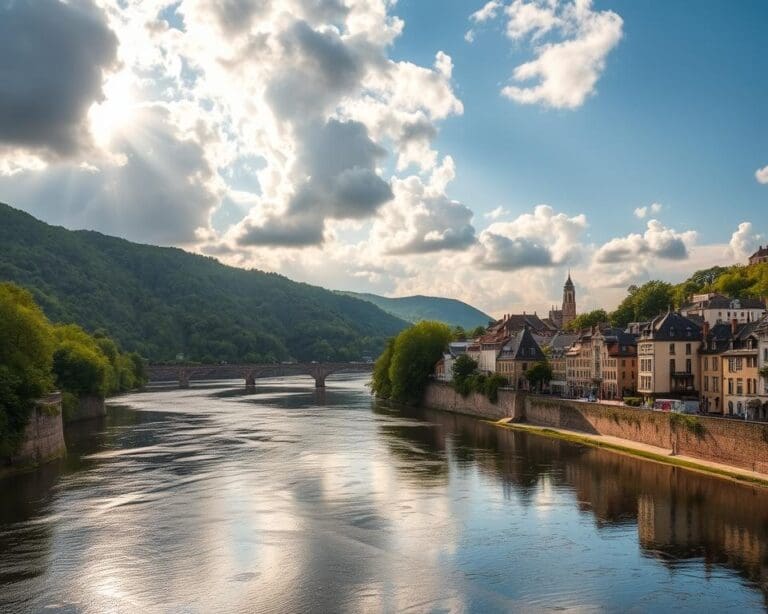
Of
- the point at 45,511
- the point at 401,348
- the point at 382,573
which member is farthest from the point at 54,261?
the point at 382,573

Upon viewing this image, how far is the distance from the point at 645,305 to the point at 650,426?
74070 mm

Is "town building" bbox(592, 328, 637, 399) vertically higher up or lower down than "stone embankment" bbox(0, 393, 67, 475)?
higher up

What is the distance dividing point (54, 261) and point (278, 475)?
Answer: 16180 cm

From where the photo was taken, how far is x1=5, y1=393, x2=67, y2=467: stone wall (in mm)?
43009

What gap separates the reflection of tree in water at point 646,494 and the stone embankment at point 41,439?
889 inches

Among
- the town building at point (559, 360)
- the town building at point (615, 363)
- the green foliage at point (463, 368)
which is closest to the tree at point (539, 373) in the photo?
the town building at point (559, 360)

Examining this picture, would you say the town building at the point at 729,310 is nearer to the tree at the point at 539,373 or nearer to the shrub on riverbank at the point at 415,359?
the tree at the point at 539,373

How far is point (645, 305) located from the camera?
120m

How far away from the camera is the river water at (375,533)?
23.5 meters

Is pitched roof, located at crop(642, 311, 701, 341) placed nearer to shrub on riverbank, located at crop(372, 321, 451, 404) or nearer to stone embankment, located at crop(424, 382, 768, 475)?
stone embankment, located at crop(424, 382, 768, 475)

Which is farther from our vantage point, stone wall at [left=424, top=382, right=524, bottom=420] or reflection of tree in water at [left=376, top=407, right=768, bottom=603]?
stone wall at [left=424, top=382, right=524, bottom=420]

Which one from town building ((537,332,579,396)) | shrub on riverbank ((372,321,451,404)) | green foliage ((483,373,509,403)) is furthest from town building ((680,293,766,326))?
shrub on riverbank ((372,321,451,404))

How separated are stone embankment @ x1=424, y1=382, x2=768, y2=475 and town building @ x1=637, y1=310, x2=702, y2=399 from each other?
5425mm

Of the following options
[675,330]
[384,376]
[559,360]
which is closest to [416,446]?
[675,330]
